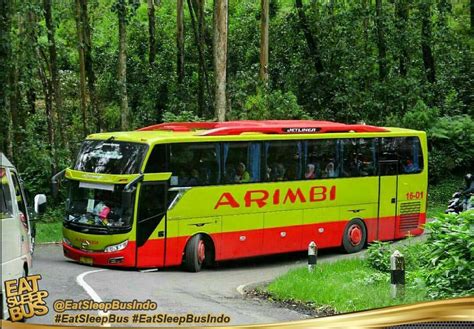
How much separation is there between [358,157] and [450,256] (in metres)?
1.18

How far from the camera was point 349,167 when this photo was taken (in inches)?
183

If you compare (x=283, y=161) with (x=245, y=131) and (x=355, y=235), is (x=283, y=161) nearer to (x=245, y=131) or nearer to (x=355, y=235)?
(x=245, y=131)

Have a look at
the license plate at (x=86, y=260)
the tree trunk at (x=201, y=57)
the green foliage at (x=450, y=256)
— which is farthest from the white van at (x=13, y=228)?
the green foliage at (x=450, y=256)

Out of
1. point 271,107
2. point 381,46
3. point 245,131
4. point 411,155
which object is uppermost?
point 381,46

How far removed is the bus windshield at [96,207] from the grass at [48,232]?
0.06 meters

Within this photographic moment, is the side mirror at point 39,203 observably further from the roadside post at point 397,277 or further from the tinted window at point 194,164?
the roadside post at point 397,277

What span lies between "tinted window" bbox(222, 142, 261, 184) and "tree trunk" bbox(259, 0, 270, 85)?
0.60 meters

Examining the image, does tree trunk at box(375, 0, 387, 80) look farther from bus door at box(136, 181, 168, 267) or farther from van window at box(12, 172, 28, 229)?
van window at box(12, 172, 28, 229)

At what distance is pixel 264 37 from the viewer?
3596mm

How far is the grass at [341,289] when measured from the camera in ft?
9.03

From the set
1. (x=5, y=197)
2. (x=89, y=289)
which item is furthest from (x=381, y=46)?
(x=5, y=197)

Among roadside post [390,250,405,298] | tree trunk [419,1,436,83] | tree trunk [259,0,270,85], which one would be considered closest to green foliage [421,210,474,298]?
roadside post [390,250,405,298]

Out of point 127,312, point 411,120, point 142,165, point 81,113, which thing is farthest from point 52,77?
point 411,120

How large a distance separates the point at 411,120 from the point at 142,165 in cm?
162
